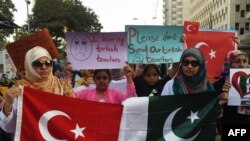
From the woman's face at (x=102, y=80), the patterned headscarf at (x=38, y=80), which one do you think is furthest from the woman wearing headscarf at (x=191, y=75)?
the patterned headscarf at (x=38, y=80)

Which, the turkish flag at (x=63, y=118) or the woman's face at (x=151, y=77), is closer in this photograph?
the turkish flag at (x=63, y=118)

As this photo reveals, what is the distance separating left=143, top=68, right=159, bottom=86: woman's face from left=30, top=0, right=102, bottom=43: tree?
50531 mm

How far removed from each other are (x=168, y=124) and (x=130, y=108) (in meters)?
0.38

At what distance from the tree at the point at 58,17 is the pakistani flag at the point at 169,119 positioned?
51.9 meters

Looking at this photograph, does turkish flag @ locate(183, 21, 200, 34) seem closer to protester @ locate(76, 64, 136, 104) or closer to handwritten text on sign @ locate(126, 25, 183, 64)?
handwritten text on sign @ locate(126, 25, 183, 64)

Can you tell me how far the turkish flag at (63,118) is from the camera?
4039mm

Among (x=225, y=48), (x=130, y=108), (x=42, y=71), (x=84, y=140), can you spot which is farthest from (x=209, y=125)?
(x=225, y=48)

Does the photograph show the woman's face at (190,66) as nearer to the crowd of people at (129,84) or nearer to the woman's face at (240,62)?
the crowd of people at (129,84)

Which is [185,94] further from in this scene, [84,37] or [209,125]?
[84,37]

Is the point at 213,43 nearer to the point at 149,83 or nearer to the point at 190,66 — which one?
the point at 149,83

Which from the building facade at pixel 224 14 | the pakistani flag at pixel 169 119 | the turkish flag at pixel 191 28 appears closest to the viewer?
the pakistani flag at pixel 169 119

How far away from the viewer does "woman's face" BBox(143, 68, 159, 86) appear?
5602 millimetres

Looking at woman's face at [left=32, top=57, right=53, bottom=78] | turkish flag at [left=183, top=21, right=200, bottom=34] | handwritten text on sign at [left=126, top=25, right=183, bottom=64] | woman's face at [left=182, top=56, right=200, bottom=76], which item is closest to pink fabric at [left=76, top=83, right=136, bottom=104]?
woman's face at [left=182, top=56, right=200, bottom=76]

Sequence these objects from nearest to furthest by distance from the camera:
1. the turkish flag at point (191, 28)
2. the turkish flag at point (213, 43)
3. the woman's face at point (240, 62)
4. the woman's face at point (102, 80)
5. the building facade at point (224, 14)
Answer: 1. the woman's face at point (102, 80)
2. the woman's face at point (240, 62)
3. the turkish flag at point (213, 43)
4. the turkish flag at point (191, 28)
5. the building facade at point (224, 14)
